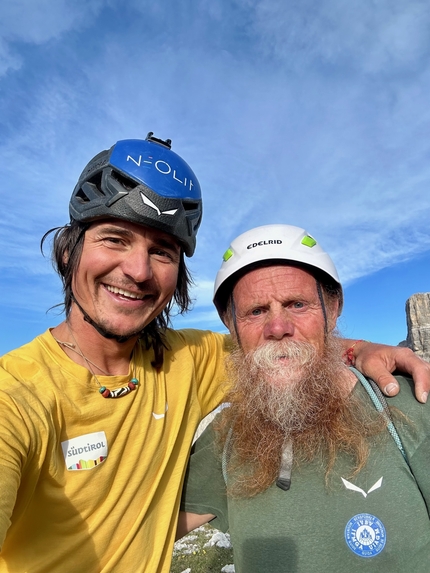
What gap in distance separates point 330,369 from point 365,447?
77 centimetres

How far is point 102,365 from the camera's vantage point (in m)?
3.16

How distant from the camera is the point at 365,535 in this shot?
8.13ft

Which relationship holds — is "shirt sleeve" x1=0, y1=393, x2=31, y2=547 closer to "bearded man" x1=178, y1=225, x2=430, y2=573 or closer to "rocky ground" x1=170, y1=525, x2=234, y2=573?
"bearded man" x1=178, y1=225, x2=430, y2=573

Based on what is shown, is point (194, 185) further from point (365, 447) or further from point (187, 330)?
point (365, 447)

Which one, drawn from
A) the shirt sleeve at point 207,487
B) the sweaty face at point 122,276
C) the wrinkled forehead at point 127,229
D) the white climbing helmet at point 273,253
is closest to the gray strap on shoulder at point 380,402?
the white climbing helmet at point 273,253

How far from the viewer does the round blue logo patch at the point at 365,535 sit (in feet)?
8.05

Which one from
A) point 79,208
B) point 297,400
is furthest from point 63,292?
point 297,400

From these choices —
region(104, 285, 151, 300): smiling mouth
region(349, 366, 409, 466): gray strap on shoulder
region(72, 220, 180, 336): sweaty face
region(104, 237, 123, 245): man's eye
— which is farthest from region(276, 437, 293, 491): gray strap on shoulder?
region(104, 237, 123, 245): man's eye

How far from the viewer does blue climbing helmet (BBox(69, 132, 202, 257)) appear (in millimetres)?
3252

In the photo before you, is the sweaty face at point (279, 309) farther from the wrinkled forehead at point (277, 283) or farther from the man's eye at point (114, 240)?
the man's eye at point (114, 240)

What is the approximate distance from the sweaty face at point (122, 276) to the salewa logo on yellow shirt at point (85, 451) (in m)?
0.89

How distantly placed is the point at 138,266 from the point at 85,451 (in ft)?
4.78

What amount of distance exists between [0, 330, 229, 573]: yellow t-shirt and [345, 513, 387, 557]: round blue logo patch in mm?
1371

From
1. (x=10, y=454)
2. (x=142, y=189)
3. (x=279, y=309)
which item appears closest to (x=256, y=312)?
(x=279, y=309)
